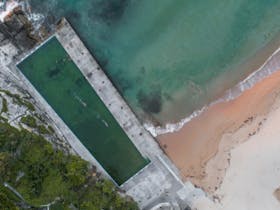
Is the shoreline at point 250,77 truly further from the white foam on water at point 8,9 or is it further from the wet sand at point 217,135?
the white foam on water at point 8,9

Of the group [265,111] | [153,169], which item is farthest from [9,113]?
[265,111]

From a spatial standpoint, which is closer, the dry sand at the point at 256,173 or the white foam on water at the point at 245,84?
the dry sand at the point at 256,173

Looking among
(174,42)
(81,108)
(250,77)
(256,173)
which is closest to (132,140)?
(81,108)

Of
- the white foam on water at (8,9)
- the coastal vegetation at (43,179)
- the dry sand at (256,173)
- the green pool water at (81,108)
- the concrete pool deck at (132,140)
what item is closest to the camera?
the coastal vegetation at (43,179)

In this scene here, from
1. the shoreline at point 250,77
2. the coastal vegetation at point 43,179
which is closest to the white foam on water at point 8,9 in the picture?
the coastal vegetation at point 43,179

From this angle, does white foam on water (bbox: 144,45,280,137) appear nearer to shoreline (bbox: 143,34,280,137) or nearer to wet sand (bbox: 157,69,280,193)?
shoreline (bbox: 143,34,280,137)

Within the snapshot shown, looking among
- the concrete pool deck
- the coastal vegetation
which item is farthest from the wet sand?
the coastal vegetation
